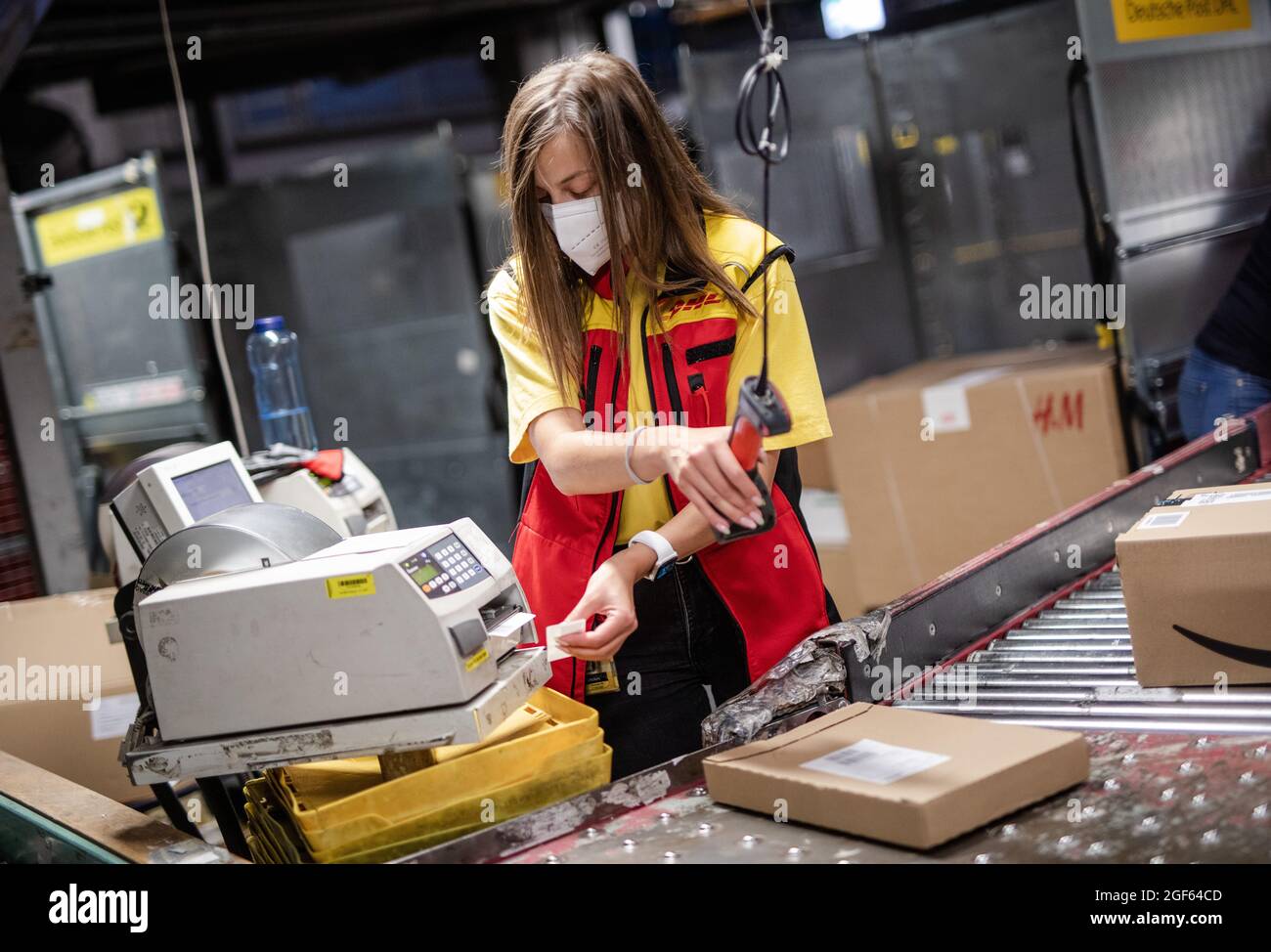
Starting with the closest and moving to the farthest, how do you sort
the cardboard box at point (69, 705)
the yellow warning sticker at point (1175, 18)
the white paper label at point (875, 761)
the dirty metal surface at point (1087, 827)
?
the dirty metal surface at point (1087, 827) < the white paper label at point (875, 761) < the cardboard box at point (69, 705) < the yellow warning sticker at point (1175, 18)

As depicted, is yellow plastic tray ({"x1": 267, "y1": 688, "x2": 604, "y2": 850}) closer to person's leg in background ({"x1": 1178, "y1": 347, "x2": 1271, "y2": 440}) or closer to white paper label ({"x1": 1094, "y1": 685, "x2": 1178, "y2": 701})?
white paper label ({"x1": 1094, "y1": 685, "x2": 1178, "y2": 701})

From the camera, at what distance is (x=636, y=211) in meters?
1.84

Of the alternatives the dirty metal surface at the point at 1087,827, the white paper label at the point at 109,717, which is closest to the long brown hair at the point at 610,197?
the dirty metal surface at the point at 1087,827

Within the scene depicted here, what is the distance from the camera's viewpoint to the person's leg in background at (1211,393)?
3.57 m

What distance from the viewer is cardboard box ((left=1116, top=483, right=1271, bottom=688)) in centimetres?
163

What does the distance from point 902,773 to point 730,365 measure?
73 cm

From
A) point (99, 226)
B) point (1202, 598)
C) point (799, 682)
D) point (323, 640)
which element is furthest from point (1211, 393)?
point (99, 226)

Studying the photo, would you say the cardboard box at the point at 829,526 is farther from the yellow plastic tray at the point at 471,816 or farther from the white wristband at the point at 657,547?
the yellow plastic tray at the point at 471,816

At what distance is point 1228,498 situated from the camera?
6.17 feet

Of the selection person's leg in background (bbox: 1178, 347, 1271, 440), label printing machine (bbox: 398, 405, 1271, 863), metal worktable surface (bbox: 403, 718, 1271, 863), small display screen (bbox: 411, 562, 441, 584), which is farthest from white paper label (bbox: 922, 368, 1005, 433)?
small display screen (bbox: 411, 562, 441, 584)

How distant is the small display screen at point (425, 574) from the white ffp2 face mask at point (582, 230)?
618 mm

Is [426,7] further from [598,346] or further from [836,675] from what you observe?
[836,675]
